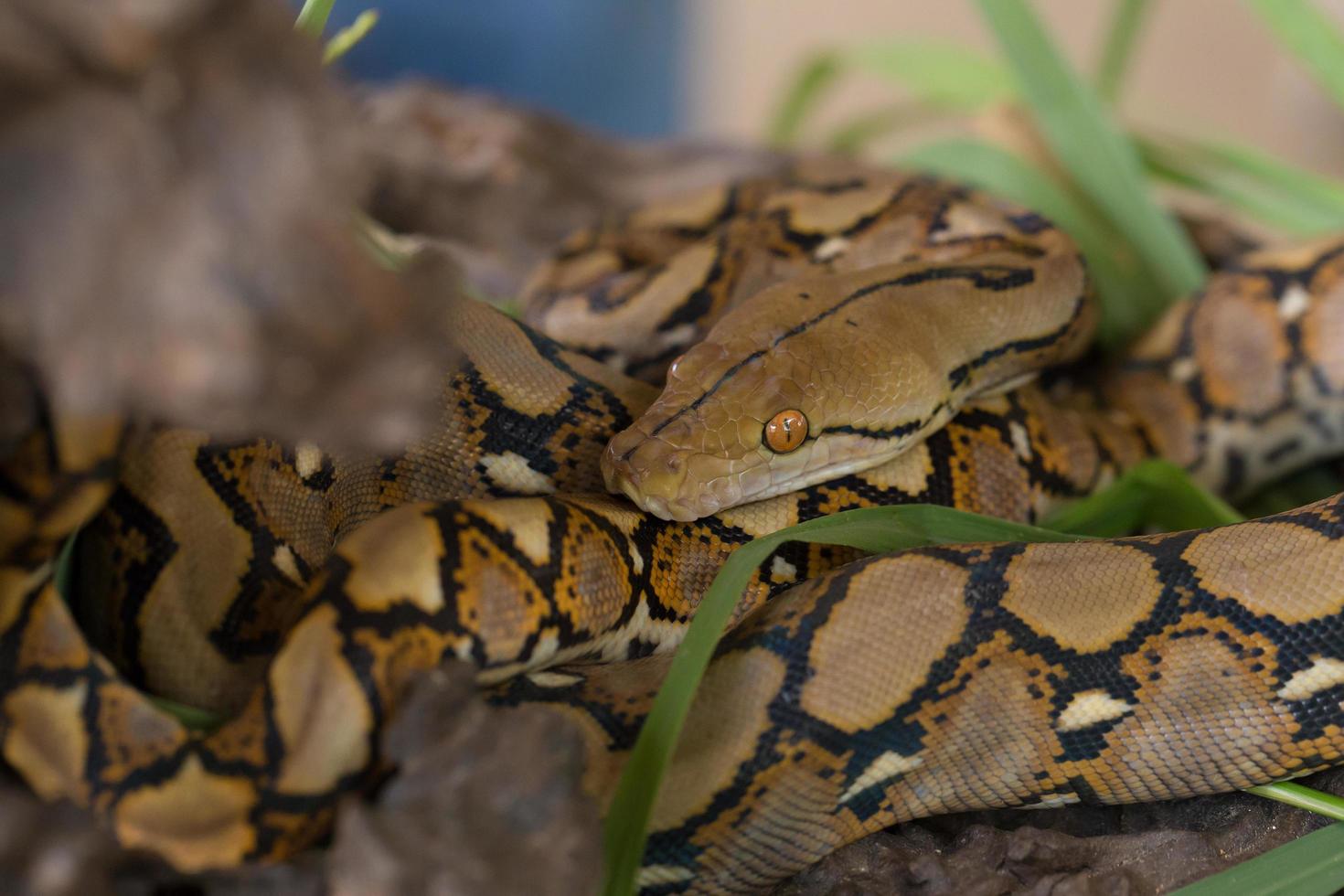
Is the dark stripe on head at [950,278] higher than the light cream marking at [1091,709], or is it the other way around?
the dark stripe on head at [950,278]

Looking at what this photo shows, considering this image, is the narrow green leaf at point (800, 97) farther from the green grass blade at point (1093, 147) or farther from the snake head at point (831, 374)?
the snake head at point (831, 374)

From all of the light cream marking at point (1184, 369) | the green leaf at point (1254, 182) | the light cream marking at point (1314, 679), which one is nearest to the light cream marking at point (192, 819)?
the light cream marking at point (1314, 679)

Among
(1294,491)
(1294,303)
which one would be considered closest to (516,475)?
(1294,303)

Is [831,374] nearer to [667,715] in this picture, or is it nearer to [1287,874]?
[667,715]

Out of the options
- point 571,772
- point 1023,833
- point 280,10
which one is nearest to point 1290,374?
point 1023,833

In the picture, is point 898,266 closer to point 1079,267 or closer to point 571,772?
point 1079,267

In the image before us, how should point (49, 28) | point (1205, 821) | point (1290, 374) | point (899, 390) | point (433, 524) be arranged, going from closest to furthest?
point (49, 28) → point (433, 524) → point (1205, 821) → point (899, 390) → point (1290, 374)
